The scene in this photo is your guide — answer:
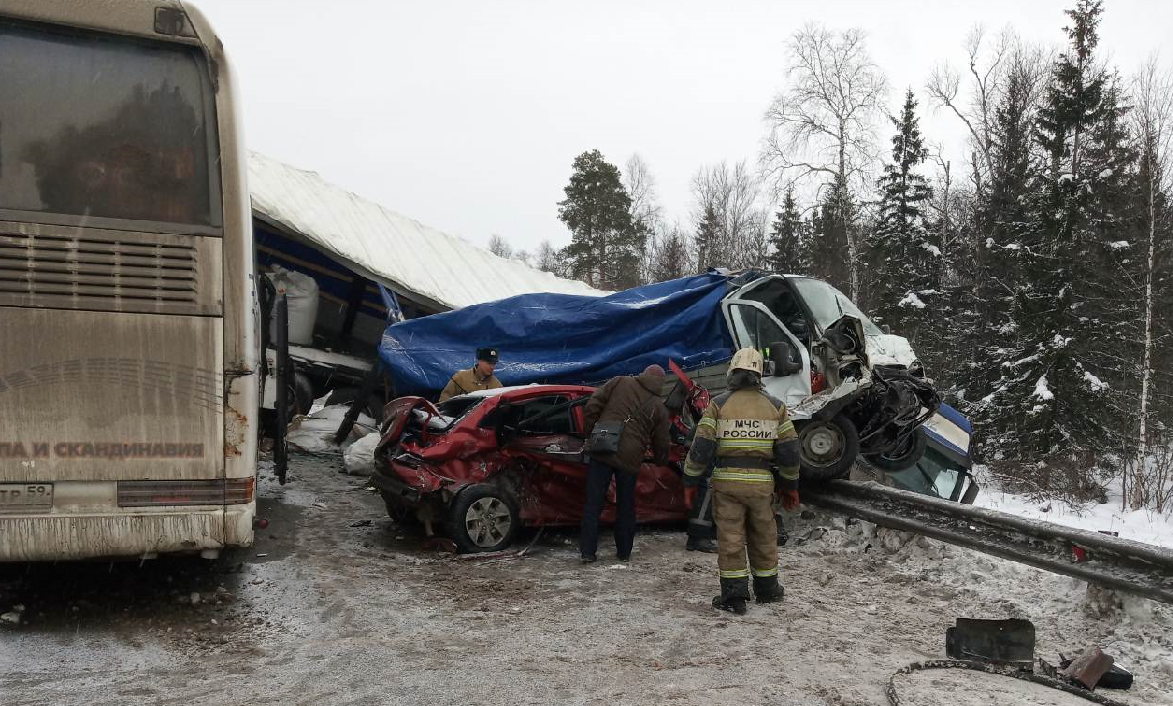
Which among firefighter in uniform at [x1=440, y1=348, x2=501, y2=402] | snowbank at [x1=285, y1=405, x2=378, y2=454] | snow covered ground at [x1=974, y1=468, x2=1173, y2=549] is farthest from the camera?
snowbank at [x1=285, y1=405, x2=378, y2=454]

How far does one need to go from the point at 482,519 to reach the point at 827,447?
3577 mm

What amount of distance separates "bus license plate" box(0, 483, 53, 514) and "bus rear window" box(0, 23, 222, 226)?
4.51 ft

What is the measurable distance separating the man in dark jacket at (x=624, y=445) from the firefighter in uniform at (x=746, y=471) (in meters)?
1.11

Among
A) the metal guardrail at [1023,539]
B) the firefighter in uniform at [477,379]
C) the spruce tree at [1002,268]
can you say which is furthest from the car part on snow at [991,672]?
the spruce tree at [1002,268]

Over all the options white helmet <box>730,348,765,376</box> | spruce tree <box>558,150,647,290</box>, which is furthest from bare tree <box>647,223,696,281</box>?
white helmet <box>730,348,765,376</box>

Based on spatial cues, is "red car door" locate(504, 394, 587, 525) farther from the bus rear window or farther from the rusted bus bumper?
the bus rear window

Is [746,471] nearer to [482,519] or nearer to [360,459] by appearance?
[482,519]

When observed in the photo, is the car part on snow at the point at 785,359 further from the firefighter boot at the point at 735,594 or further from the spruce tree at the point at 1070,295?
the spruce tree at the point at 1070,295

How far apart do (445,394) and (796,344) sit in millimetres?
3997

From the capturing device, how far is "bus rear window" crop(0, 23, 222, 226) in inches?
165

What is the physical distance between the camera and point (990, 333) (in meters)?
25.2

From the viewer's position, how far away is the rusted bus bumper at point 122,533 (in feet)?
13.6

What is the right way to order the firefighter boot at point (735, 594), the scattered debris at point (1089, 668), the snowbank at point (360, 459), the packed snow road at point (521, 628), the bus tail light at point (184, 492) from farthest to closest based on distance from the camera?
1. the snowbank at point (360, 459)
2. the firefighter boot at point (735, 594)
3. the bus tail light at point (184, 492)
4. the scattered debris at point (1089, 668)
5. the packed snow road at point (521, 628)

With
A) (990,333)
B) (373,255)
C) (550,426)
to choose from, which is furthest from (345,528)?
(990,333)
